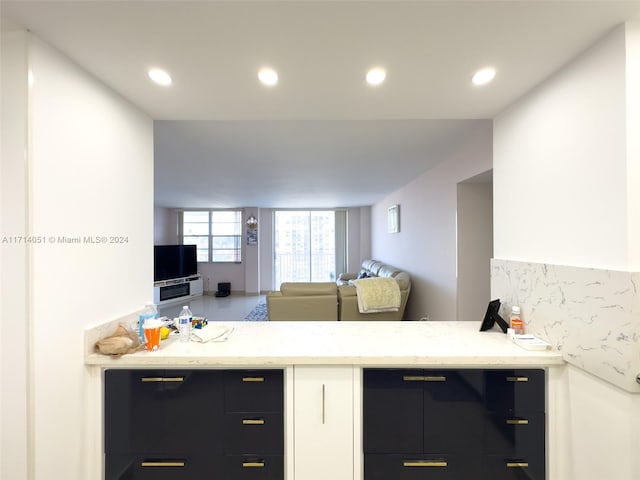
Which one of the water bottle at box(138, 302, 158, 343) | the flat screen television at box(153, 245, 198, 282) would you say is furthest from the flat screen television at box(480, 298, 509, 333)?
the flat screen television at box(153, 245, 198, 282)

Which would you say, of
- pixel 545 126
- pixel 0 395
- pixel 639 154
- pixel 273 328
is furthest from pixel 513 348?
pixel 0 395

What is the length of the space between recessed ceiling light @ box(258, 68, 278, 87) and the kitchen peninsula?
50.8 inches

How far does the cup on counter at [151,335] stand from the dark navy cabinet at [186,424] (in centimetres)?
11

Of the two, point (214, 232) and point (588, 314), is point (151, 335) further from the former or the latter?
point (214, 232)

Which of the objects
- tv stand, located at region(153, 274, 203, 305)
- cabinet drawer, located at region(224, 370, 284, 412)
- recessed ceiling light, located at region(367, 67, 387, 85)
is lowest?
tv stand, located at region(153, 274, 203, 305)

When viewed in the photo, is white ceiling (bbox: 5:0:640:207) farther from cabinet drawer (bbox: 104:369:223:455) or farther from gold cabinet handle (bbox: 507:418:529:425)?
gold cabinet handle (bbox: 507:418:529:425)

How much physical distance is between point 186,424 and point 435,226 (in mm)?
3198

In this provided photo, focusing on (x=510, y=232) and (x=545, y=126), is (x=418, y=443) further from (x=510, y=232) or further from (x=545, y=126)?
(x=545, y=126)

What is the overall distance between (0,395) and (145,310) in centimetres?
67

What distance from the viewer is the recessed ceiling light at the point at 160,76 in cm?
128

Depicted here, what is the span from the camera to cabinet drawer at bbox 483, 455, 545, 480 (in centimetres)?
129

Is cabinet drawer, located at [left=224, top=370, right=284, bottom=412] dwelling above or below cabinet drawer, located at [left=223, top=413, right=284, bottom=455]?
above

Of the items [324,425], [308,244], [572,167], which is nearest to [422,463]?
[324,425]

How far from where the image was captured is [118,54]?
1.17 meters
